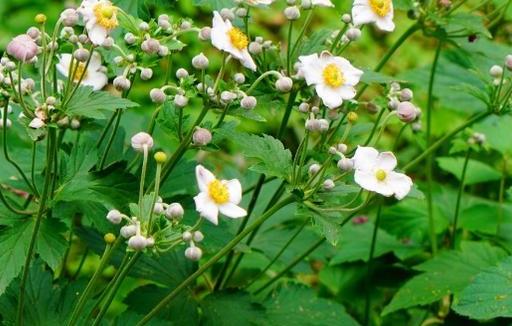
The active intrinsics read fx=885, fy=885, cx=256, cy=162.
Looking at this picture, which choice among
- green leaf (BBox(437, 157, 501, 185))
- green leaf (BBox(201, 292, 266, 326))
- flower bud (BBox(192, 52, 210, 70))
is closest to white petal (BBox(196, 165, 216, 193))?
flower bud (BBox(192, 52, 210, 70))

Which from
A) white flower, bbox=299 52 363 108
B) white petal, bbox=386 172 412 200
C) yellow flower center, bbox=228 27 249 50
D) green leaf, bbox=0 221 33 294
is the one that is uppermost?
yellow flower center, bbox=228 27 249 50

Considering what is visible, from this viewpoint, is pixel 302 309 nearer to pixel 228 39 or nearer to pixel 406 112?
pixel 406 112

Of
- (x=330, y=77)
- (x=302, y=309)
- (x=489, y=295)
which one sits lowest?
(x=302, y=309)

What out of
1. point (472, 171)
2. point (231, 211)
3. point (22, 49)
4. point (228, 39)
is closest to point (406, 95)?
point (228, 39)

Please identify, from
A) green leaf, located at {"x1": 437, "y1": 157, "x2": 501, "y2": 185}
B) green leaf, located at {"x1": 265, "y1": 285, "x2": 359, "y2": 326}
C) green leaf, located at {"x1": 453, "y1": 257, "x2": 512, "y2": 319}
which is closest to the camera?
green leaf, located at {"x1": 453, "y1": 257, "x2": 512, "y2": 319}

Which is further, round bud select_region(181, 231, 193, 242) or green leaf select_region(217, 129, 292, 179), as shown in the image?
green leaf select_region(217, 129, 292, 179)

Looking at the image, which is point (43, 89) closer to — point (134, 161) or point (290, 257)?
point (134, 161)

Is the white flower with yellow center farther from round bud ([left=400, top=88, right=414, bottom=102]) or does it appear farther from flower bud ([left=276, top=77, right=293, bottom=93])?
round bud ([left=400, top=88, right=414, bottom=102])
